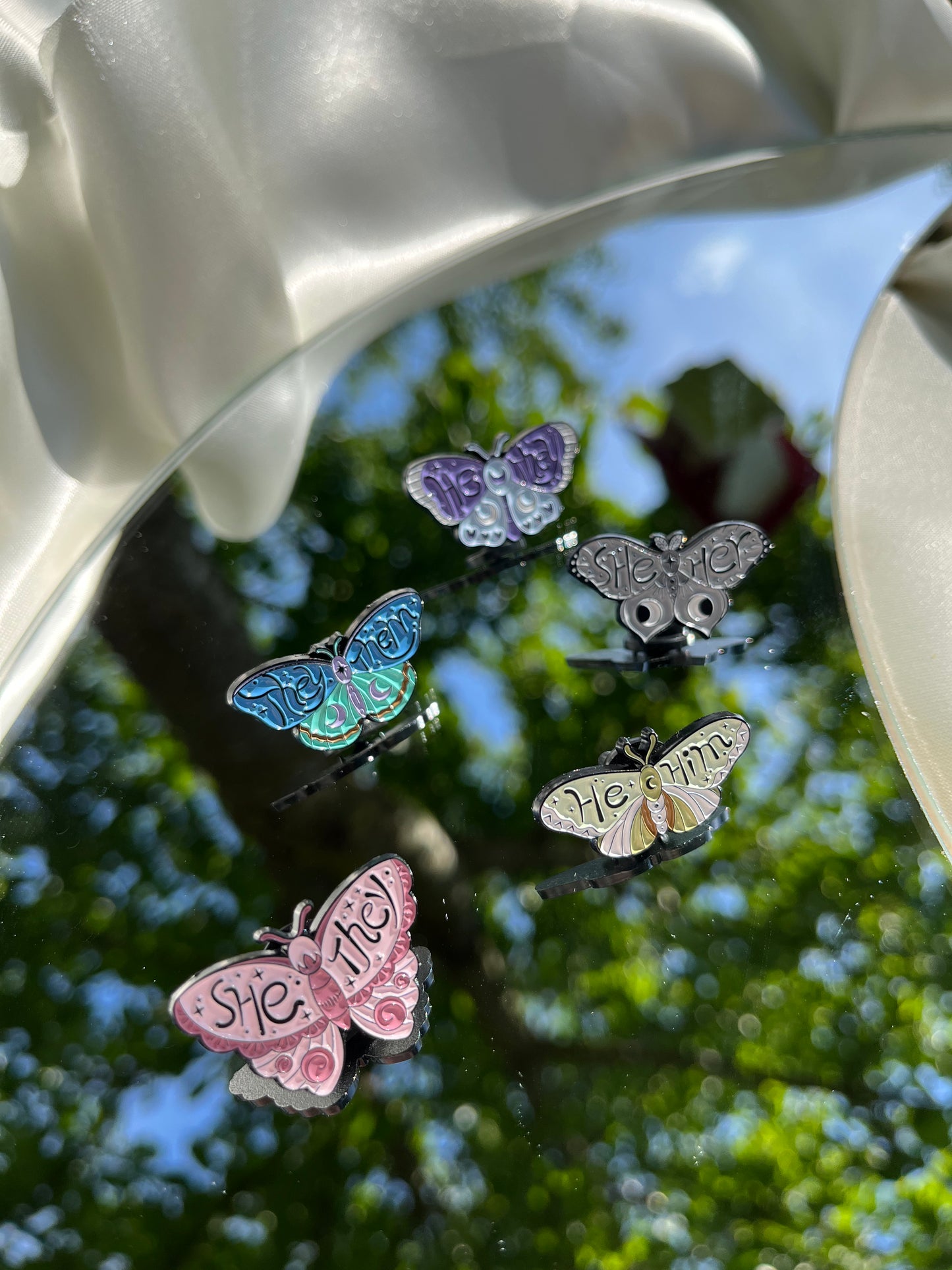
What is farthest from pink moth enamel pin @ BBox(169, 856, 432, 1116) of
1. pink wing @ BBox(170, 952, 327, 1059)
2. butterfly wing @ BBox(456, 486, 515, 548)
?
butterfly wing @ BBox(456, 486, 515, 548)

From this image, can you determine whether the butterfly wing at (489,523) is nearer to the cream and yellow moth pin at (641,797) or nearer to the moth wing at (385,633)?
the moth wing at (385,633)

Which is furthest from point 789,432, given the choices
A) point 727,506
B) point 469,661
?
point 469,661

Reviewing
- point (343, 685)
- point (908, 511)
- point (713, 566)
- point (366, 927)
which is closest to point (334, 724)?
point (343, 685)

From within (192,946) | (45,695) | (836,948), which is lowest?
(836,948)

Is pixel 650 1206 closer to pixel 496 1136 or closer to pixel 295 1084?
pixel 496 1136

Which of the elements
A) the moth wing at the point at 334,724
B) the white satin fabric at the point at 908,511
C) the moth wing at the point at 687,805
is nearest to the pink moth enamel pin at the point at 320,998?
the moth wing at the point at 334,724

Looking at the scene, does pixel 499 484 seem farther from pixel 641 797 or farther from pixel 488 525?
pixel 641 797

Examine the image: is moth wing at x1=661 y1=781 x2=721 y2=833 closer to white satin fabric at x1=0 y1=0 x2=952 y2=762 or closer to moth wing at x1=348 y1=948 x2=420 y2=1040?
moth wing at x1=348 y1=948 x2=420 y2=1040

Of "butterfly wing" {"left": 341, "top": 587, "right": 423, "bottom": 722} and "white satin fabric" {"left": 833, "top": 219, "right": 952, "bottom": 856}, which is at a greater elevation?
"butterfly wing" {"left": 341, "top": 587, "right": 423, "bottom": 722}
